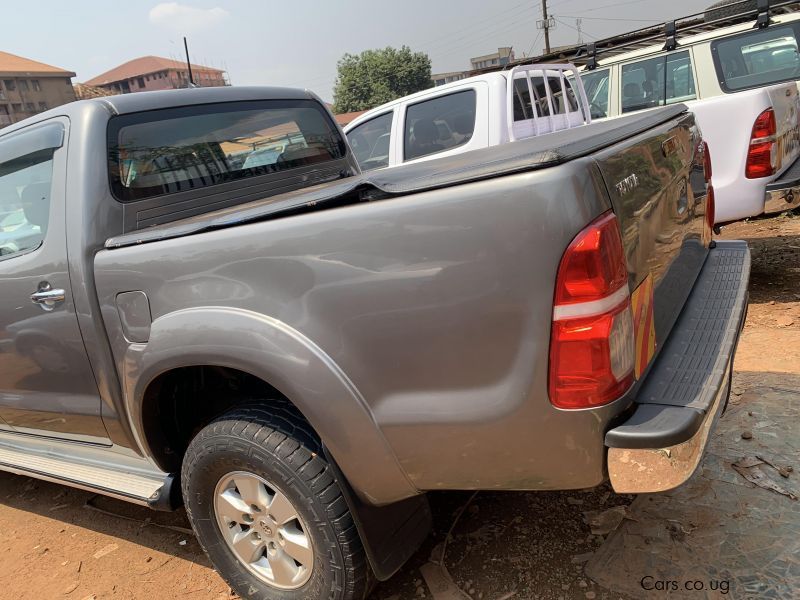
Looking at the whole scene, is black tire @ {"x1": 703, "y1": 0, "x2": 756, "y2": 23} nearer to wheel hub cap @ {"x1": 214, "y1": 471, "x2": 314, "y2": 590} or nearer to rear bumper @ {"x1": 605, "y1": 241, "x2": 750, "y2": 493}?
rear bumper @ {"x1": 605, "y1": 241, "x2": 750, "y2": 493}

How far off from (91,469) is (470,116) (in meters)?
4.22

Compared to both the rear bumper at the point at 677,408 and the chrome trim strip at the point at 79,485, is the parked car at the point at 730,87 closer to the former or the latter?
the rear bumper at the point at 677,408

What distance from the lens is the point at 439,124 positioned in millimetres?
5645

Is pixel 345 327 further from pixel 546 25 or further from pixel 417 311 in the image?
pixel 546 25

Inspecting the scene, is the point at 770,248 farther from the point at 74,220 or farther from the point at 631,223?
the point at 74,220

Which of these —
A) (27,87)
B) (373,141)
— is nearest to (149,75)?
(27,87)

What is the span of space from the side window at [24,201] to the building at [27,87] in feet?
227

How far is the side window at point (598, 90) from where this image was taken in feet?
22.5

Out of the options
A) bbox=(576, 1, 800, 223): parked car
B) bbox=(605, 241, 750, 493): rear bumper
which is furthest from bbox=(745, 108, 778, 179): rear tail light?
bbox=(605, 241, 750, 493): rear bumper

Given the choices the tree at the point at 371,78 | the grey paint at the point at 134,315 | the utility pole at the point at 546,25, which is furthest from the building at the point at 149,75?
the grey paint at the point at 134,315

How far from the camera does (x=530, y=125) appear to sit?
5516 millimetres

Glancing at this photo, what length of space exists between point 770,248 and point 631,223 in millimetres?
5391

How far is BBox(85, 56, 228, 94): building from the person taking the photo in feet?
299

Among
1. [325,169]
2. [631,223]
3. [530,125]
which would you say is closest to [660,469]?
[631,223]
